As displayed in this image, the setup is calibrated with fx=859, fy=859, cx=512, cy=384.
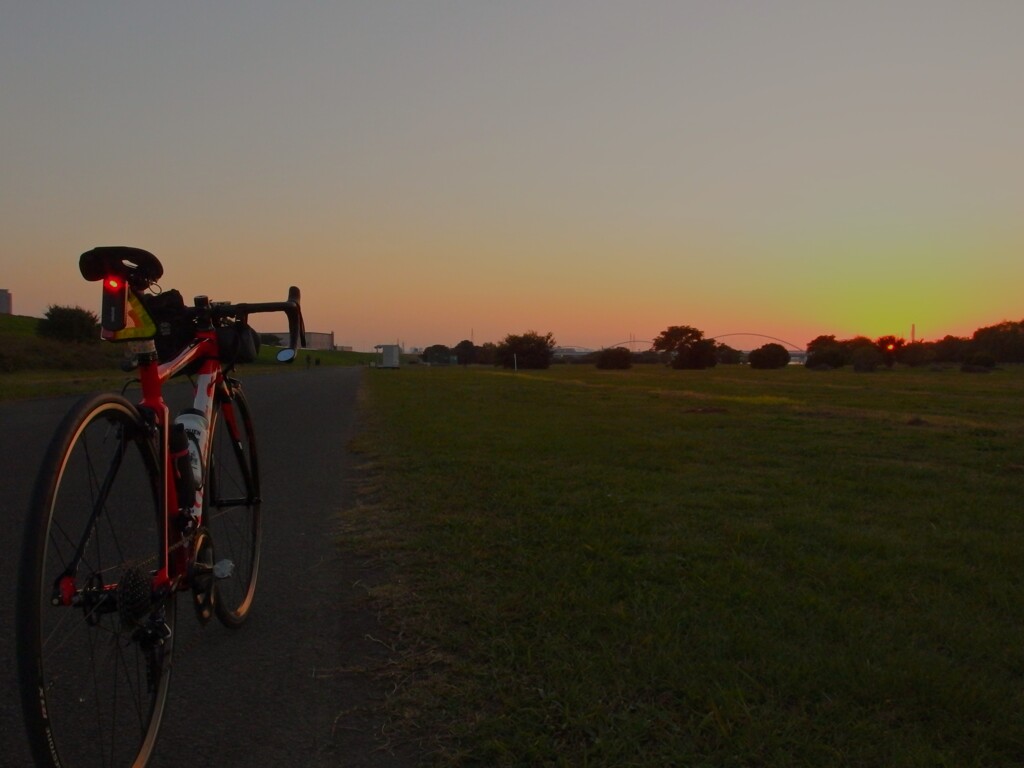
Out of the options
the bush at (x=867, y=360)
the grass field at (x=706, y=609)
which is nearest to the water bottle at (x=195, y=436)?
the grass field at (x=706, y=609)

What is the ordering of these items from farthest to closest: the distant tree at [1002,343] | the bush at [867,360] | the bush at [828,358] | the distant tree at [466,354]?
the distant tree at [466,354]
the bush at [828,358]
the distant tree at [1002,343]
the bush at [867,360]

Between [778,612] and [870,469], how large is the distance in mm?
5318

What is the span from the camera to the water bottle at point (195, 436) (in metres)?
3.00

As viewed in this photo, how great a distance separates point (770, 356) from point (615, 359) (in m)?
13.0

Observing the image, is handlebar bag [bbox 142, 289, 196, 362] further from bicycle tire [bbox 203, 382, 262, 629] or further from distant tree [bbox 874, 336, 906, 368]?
distant tree [bbox 874, 336, 906, 368]

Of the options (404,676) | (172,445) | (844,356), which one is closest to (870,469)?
(404,676)

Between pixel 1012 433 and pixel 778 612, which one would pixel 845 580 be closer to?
pixel 778 612

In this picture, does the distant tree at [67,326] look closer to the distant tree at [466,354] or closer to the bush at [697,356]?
the bush at [697,356]

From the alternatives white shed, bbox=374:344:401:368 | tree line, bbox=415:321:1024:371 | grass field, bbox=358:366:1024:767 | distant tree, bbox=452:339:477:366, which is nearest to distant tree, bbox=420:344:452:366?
distant tree, bbox=452:339:477:366

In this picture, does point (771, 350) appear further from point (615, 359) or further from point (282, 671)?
point (282, 671)

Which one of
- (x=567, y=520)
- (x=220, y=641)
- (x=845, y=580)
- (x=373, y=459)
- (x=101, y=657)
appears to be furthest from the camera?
(x=373, y=459)

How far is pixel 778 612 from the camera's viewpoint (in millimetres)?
4094

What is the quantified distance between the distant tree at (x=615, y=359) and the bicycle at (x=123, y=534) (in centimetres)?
6819

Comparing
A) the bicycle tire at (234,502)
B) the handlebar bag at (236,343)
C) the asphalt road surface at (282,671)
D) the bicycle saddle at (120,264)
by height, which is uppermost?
the bicycle saddle at (120,264)
